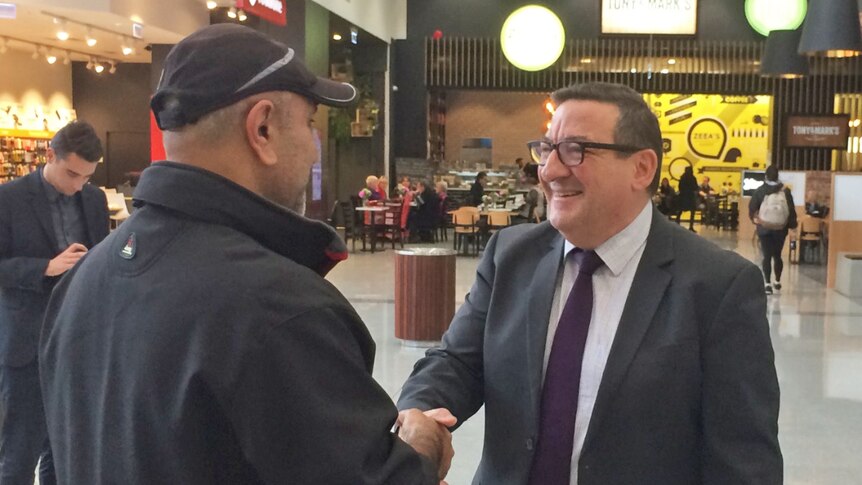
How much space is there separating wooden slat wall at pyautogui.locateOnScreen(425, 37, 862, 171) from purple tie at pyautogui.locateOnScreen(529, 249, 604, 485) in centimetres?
2086

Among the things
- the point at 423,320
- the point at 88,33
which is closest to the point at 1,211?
the point at 423,320

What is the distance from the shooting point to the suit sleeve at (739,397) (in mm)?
1769

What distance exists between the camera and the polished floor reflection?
5.10 meters

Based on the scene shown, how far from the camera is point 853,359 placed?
7812 millimetres

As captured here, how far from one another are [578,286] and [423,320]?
20.0 ft

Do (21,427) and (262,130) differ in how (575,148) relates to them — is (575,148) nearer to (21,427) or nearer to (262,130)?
(262,130)

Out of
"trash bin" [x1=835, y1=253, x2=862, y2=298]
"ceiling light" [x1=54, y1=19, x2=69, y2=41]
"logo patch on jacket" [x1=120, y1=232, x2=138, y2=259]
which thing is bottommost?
"trash bin" [x1=835, y1=253, x2=862, y2=298]

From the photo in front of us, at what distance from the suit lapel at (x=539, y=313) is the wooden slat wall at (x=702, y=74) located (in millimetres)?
20752

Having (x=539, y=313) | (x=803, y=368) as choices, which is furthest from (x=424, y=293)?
(x=539, y=313)

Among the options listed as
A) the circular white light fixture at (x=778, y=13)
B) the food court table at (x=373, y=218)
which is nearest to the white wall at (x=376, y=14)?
the food court table at (x=373, y=218)

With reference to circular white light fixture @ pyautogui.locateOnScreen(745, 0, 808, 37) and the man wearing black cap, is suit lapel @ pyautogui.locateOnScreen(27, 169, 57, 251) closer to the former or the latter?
the man wearing black cap

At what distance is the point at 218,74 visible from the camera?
131 cm

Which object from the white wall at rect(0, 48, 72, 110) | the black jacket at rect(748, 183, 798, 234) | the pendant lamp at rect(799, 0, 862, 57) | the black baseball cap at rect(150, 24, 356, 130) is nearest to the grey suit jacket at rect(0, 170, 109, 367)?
the black baseball cap at rect(150, 24, 356, 130)

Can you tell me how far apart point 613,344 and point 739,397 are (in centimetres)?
25
